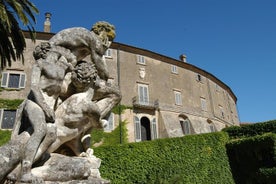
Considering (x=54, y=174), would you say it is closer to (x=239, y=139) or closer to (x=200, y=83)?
(x=239, y=139)

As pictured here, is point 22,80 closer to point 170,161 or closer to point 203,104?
point 170,161

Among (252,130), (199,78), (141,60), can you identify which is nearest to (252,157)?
(252,130)

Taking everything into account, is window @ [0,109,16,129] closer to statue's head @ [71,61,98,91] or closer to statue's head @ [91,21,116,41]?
statue's head @ [91,21,116,41]

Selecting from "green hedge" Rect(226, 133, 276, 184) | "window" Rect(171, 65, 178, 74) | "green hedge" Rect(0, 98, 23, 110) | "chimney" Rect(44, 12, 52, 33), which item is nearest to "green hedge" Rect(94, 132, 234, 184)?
"green hedge" Rect(226, 133, 276, 184)

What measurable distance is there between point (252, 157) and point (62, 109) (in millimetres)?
16033

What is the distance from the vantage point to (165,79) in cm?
2997

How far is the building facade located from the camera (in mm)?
23250

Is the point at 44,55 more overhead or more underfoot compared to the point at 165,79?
more underfoot

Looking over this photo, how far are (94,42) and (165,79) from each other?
26.2 m

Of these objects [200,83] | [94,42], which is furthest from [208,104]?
[94,42]

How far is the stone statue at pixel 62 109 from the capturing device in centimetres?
294

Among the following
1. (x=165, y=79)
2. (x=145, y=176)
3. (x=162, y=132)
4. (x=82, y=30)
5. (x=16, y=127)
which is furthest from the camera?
(x=165, y=79)

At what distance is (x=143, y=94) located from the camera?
27922mm

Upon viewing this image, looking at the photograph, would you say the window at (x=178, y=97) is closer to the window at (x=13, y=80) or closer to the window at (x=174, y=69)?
the window at (x=174, y=69)
